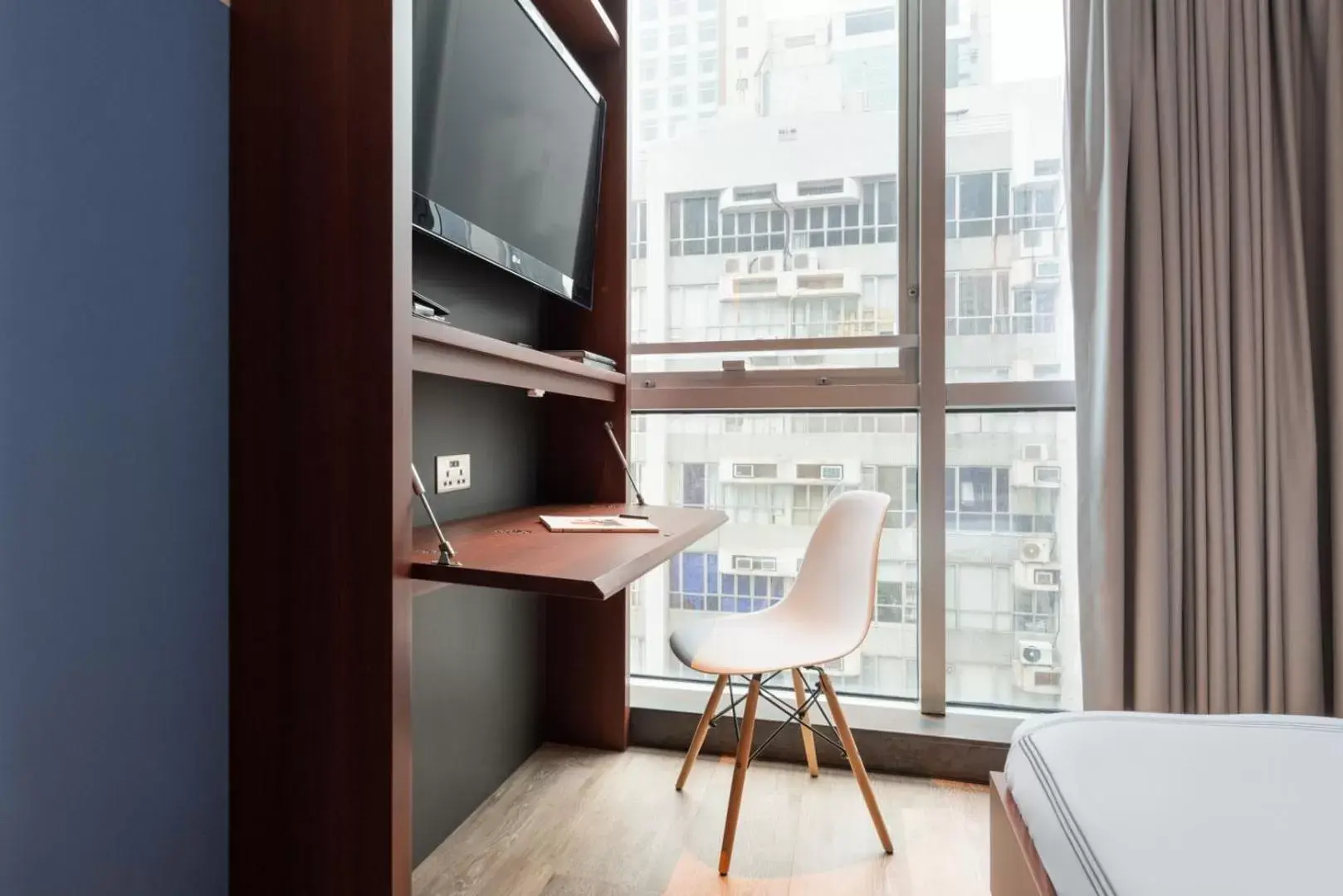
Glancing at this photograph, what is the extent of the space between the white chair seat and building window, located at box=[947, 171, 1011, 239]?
127 centimetres

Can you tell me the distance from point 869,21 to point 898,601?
1.86 metres

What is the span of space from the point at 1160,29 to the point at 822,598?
5.67 ft

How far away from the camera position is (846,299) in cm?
225

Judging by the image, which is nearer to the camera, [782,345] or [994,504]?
[994,504]

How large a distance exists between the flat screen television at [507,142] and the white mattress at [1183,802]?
4.57 ft

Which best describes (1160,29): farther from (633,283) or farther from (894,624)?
(894,624)

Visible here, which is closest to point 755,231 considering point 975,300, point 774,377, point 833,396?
point 774,377

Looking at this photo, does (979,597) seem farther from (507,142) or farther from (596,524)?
(507,142)

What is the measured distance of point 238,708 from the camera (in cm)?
114

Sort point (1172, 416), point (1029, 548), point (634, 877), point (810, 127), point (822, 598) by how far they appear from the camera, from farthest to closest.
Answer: point (810, 127) → point (1029, 548) → point (822, 598) → point (1172, 416) → point (634, 877)

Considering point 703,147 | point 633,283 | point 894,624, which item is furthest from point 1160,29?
point 894,624

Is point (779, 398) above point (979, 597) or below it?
above

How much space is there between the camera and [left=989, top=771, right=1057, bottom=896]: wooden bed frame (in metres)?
0.99

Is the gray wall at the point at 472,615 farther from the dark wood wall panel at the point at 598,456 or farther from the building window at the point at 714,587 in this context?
the building window at the point at 714,587
